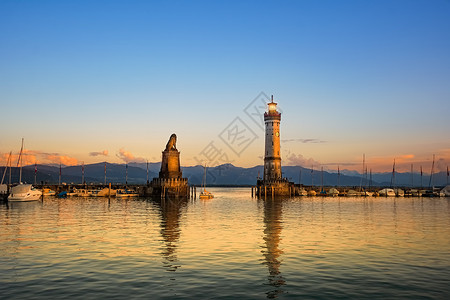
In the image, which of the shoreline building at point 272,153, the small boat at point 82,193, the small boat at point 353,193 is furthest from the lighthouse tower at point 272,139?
the small boat at point 82,193

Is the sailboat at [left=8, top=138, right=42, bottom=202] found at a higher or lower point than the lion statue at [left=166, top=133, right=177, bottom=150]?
lower

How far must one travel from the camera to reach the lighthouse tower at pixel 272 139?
116750 millimetres

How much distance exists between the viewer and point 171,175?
116 meters

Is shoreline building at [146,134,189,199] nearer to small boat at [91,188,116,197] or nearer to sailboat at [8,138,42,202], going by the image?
small boat at [91,188,116,197]

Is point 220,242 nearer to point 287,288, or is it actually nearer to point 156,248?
point 156,248

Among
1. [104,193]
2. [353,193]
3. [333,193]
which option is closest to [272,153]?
[333,193]

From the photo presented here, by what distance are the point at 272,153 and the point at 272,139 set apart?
4.19 m

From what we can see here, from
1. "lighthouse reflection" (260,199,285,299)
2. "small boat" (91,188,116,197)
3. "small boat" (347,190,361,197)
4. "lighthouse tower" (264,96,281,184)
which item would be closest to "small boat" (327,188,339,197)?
"small boat" (347,190,361,197)

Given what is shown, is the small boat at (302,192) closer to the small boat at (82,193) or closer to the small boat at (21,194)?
the small boat at (82,193)

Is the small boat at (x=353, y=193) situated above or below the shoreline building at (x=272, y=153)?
below

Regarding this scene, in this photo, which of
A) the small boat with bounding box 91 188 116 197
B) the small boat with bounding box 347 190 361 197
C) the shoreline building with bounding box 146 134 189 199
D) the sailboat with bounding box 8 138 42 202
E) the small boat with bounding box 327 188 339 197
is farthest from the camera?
the small boat with bounding box 347 190 361 197

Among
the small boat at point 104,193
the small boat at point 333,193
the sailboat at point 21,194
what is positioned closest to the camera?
the sailboat at point 21,194

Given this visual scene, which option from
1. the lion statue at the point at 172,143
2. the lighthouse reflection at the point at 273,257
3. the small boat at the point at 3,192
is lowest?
the lighthouse reflection at the point at 273,257

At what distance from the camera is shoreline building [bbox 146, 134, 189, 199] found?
11362 cm
